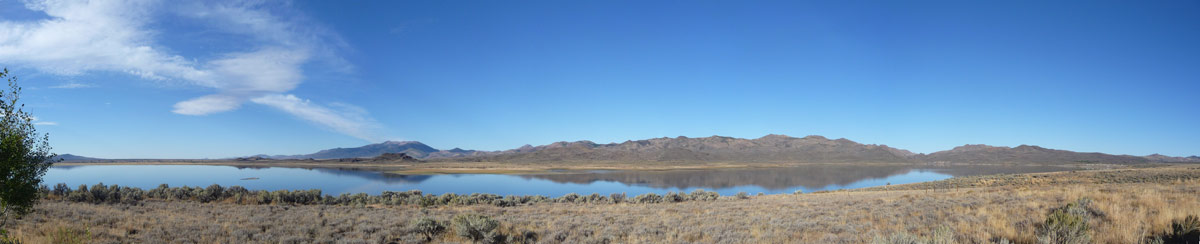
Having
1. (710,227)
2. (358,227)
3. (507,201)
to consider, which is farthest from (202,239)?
(507,201)

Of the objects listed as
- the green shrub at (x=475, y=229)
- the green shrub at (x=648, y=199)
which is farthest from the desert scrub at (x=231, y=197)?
the green shrub at (x=475, y=229)

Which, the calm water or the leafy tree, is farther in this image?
the calm water

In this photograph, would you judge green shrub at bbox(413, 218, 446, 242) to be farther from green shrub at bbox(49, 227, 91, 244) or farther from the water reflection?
the water reflection

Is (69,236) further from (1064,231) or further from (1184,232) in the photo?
(1184,232)

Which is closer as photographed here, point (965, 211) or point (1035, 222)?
point (1035, 222)

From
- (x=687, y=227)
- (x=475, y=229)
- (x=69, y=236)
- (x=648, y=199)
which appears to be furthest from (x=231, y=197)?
(x=687, y=227)

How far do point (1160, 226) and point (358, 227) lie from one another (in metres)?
12.8

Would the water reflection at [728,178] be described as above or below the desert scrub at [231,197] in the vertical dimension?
below

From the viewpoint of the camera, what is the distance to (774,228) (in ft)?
26.8

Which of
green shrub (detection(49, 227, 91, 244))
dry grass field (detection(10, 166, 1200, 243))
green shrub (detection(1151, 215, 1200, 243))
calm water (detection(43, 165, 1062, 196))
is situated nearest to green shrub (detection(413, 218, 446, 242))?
dry grass field (detection(10, 166, 1200, 243))

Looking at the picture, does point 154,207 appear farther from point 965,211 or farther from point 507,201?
point 965,211

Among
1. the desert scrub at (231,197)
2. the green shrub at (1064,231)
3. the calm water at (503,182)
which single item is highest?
the green shrub at (1064,231)

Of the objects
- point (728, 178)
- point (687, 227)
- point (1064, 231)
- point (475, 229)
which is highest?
point (1064, 231)

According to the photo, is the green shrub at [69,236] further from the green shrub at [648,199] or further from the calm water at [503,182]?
the calm water at [503,182]
